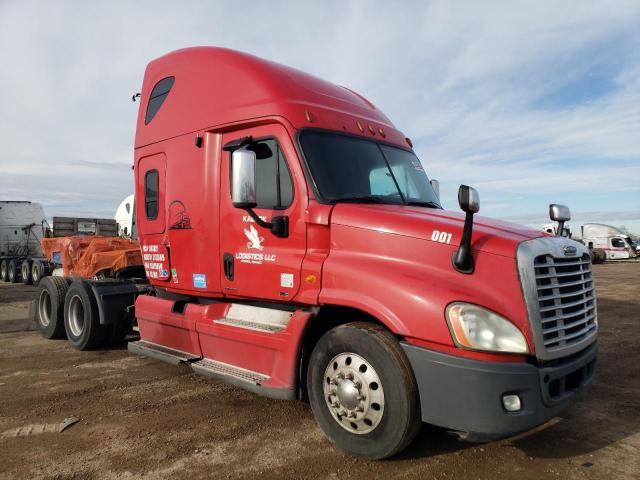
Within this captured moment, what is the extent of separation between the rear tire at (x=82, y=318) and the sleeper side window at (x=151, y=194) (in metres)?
1.92

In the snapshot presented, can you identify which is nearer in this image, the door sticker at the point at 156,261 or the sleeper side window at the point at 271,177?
the sleeper side window at the point at 271,177

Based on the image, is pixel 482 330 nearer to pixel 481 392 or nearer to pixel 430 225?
pixel 481 392

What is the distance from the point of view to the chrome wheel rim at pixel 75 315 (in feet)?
24.3

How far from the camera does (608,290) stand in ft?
50.5

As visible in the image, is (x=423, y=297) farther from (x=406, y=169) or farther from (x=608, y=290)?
(x=608, y=290)

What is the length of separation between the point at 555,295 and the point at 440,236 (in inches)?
34.4

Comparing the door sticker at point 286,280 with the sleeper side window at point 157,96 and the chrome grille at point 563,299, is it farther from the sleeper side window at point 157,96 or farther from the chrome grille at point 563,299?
the sleeper side window at point 157,96

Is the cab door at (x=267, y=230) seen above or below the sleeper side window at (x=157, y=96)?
below

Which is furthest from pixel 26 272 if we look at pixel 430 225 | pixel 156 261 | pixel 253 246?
pixel 430 225

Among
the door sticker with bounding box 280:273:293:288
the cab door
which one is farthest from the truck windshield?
the door sticker with bounding box 280:273:293:288

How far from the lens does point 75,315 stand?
24.5ft

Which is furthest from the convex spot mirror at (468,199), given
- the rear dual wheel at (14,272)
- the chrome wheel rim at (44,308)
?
the rear dual wheel at (14,272)

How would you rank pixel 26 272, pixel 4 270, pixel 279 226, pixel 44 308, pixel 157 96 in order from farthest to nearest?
pixel 4 270 < pixel 26 272 < pixel 44 308 < pixel 157 96 < pixel 279 226

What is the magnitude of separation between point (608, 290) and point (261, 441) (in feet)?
48.6
